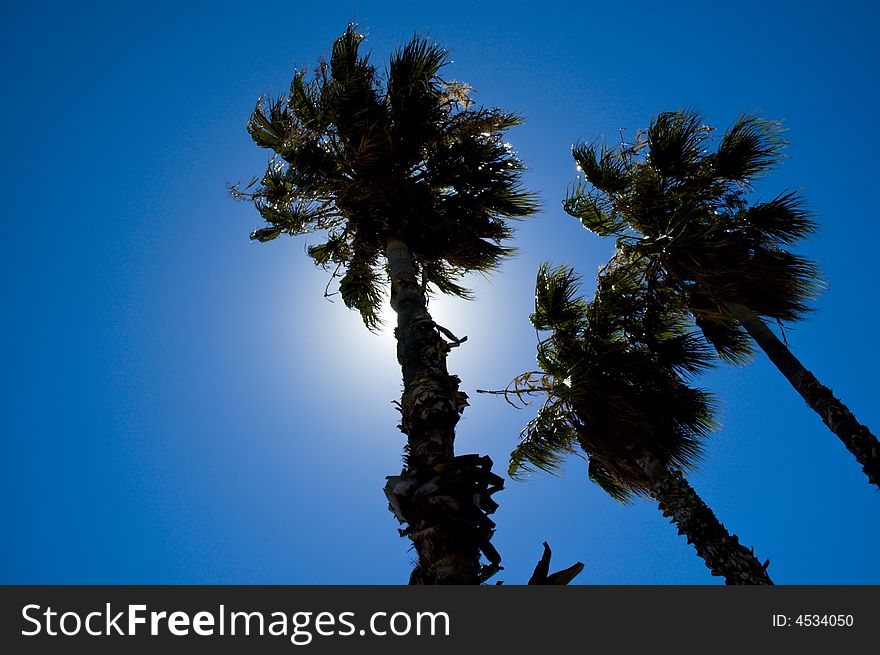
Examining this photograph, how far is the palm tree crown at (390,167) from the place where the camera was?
658 centimetres

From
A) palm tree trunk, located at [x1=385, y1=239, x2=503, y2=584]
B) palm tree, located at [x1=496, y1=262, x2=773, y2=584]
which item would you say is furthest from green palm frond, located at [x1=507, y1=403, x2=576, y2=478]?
palm tree trunk, located at [x1=385, y1=239, x2=503, y2=584]

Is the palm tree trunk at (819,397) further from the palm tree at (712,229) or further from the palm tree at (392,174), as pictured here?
the palm tree at (392,174)

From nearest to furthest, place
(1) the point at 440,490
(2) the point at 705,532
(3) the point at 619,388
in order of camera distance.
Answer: (1) the point at 440,490 < (2) the point at 705,532 < (3) the point at 619,388

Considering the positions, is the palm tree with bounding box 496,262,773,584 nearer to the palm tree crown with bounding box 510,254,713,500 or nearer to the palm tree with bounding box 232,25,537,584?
the palm tree crown with bounding box 510,254,713,500

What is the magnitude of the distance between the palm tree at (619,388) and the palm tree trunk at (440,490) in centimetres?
361

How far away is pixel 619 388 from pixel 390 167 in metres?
4.23

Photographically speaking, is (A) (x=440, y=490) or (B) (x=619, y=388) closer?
(A) (x=440, y=490)

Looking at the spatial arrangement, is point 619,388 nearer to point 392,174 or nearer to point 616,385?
point 616,385

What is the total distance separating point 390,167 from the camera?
6.73m

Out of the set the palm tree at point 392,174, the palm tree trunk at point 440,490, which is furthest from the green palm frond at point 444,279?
the palm tree trunk at point 440,490

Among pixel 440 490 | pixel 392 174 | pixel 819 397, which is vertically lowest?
pixel 440 490

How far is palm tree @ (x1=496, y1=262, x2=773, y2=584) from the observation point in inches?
281

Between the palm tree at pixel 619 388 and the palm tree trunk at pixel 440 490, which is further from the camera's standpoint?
the palm tree at pixel 619 388

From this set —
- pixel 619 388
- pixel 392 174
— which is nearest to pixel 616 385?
pixel 619 388
